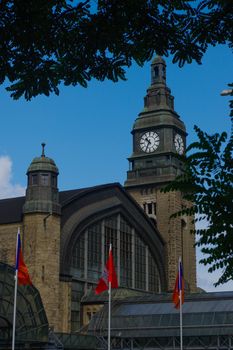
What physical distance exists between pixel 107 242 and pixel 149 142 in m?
20.4

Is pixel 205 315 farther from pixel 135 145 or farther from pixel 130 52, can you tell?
pixel 130 52

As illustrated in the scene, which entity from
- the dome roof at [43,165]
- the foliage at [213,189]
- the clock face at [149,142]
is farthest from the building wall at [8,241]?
the foliage at [213,189]

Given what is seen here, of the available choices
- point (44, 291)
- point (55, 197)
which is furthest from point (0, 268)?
point (55, 197)

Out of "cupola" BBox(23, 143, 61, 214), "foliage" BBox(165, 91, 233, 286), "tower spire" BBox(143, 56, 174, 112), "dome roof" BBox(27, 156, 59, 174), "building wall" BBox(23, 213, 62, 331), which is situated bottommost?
"foliage" BBox(165, 91, 233, 286)

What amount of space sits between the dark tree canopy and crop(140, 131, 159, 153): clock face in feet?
244

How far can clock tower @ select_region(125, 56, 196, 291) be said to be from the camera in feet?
259

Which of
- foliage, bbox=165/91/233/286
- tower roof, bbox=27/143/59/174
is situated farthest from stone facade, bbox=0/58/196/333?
foliage, bbox=165/91/233/286

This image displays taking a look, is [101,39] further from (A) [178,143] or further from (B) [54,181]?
(A) [178,143]

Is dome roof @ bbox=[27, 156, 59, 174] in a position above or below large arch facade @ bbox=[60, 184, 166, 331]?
above

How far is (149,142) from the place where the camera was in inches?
3354

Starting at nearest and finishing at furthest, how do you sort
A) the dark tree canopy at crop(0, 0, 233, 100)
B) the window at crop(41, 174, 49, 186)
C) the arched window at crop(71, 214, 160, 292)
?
the dark tree canopy at crop(0, 0, 233, 100) < the window at crop(41, 174, 49, 186) < the arched window at crop(71, 214, 160, 292)

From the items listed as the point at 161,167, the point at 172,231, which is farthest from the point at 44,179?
the point at 161,167

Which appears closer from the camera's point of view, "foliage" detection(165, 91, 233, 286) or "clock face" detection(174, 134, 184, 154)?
"foliage" detection(165, 91, 233, 286)

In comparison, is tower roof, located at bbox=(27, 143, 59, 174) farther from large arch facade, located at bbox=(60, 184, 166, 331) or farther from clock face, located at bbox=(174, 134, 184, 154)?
clock face, located at bbox=(174, 134, 184, 154)
